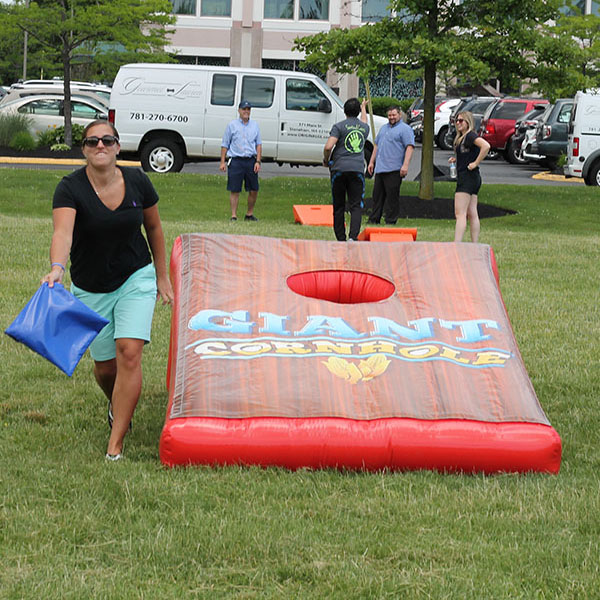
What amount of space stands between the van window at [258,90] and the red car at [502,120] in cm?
1331

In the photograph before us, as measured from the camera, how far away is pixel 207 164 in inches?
1163

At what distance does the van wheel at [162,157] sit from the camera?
2253cm

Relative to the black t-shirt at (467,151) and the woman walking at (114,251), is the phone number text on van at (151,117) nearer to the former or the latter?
the black t-shirt at (467,151)

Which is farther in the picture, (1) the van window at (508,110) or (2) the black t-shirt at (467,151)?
(1) the van window at (508,110)

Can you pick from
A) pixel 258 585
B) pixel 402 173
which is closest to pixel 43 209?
pixel 402 173

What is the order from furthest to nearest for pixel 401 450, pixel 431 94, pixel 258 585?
1. pixel 431 94
2. pixel 401 450
3. pixel 258 585

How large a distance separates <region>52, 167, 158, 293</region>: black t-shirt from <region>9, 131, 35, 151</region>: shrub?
24823 millimetres

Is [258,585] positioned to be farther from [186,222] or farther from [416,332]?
[186,222]

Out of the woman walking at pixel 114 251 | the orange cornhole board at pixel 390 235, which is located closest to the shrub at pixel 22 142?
Result: the orange cornhole board at pixel 390 235

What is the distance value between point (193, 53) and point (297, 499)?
161 ft

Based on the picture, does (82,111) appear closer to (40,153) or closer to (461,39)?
(40,153)

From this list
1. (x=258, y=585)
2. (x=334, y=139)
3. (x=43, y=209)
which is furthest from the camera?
(x=43, y=209)

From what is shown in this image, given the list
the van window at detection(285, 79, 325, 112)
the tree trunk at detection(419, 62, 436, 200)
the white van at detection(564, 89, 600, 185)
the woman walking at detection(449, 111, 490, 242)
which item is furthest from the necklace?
the white van at detection(564, 89, 600, 185)

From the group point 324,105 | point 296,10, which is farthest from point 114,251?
point 296,10
